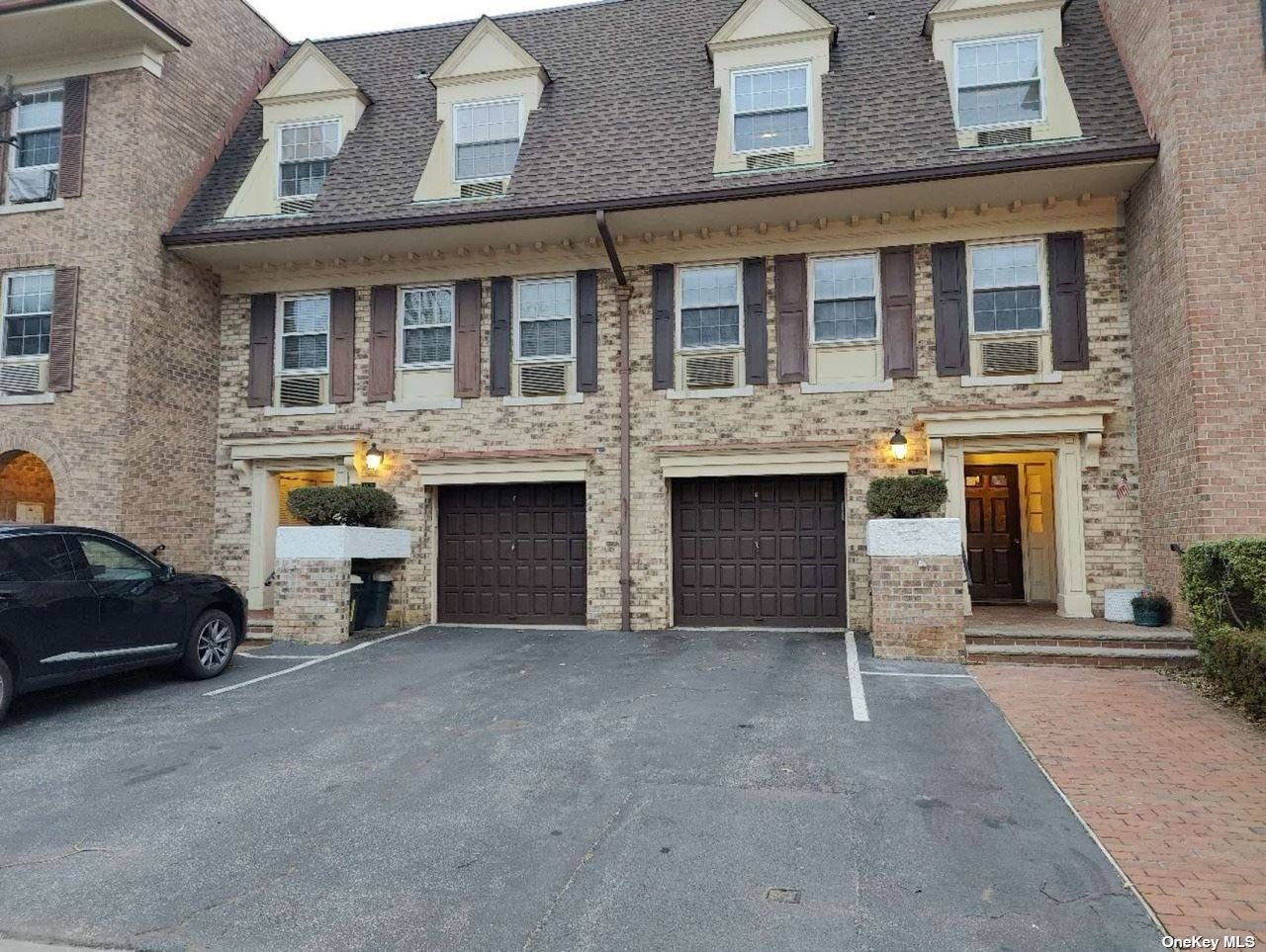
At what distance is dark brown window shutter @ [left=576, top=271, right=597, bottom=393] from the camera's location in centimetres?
1174

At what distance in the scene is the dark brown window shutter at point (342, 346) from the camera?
12.4 meters

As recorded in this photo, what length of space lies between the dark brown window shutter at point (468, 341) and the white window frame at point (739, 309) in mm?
3071

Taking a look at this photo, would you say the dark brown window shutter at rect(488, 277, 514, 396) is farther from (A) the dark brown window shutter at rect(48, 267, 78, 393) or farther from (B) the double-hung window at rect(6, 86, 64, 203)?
(B) the double-hung window at rect(6, 86, 64, 203)

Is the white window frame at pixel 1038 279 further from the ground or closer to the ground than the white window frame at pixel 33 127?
closer to the ground

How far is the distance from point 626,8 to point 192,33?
23.9 feet

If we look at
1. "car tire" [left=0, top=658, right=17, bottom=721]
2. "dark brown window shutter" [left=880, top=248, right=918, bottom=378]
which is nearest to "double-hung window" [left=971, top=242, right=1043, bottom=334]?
"dark brown window shutter" [left=880, top=248, right=918, bottom=378]

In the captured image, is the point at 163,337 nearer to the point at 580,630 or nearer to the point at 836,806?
the point at 580,630

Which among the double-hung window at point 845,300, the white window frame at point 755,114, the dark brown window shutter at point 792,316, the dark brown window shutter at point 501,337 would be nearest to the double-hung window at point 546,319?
the dark brown window shutter at point 501,337

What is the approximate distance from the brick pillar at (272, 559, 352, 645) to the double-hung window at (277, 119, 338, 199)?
20.7ft

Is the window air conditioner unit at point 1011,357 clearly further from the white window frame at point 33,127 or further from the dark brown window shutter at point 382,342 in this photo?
the white window frame at point 33,127

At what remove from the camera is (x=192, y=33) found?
494 inches

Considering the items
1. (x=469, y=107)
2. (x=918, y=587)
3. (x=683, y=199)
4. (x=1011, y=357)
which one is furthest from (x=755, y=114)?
(x=918, y=587)

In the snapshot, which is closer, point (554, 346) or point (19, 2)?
point (19, 2)

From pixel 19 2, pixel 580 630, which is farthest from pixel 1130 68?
pixel 19 2
